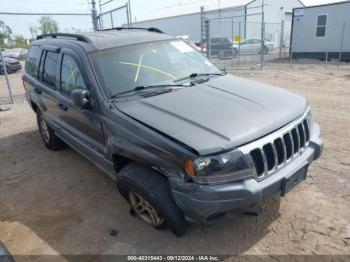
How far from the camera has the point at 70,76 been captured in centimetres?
388

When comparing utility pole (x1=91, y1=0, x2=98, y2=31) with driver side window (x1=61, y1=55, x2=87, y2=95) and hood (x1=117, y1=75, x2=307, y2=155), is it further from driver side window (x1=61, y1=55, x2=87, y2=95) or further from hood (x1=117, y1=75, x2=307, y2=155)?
hood (x1=117, y1=75, x2=307, y2=155)

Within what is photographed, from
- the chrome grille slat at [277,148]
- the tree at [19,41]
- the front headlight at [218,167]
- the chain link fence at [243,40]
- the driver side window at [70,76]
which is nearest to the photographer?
the front headlight at [218,167]

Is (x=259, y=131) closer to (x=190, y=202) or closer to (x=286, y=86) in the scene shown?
(x=190, y=202)

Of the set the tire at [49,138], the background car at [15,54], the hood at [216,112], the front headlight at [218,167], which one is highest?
the hood at [216,112]

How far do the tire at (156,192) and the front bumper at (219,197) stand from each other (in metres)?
0.13

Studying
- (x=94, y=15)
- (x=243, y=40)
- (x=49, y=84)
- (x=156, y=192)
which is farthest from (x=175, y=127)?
(x=243, y=40)

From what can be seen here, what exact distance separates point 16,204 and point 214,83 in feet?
9.44

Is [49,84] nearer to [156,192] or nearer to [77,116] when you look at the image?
[77,116]

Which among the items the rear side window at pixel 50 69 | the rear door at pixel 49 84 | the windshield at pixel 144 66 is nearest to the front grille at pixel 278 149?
the windshield at pixel 144 66

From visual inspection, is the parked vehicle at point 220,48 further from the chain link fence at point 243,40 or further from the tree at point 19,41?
the tree at point 19,41

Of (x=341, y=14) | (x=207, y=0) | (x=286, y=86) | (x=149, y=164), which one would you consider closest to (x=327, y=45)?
(x=341, y=14)

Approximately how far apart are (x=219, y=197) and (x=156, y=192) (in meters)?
0.58

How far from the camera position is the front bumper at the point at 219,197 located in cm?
247

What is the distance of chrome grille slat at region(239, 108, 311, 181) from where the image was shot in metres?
2.58
